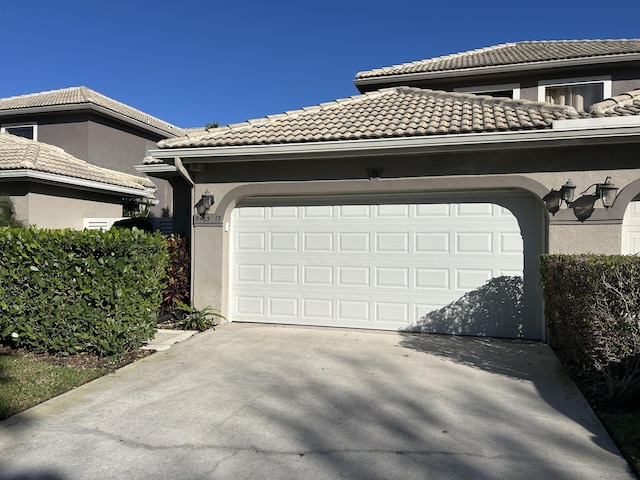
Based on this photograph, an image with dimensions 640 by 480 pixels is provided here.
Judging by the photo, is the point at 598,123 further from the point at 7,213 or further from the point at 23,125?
the point at 23,125

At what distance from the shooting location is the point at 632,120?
6.84 meters

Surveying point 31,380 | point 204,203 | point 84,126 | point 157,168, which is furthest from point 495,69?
point 84,126

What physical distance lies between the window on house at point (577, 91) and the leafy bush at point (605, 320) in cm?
871

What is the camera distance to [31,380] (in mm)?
5578

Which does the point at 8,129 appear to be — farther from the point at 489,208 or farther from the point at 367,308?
the point at 489,208

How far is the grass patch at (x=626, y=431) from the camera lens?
3771 millimetres

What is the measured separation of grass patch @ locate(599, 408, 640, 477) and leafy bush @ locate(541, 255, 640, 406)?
0.35m

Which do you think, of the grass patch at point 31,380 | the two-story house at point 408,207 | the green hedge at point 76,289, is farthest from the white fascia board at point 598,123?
the grass patch at point 31,380

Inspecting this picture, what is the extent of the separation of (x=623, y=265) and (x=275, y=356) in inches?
175

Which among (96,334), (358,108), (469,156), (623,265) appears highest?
(358,108)

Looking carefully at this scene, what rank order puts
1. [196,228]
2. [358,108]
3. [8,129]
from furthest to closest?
[8,129], [358,108], [196,228]

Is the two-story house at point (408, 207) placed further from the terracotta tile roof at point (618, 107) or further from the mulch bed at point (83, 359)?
the mulch bed at point (83, 359)

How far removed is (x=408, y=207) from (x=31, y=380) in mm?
6143

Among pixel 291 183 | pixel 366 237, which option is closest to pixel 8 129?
pixel 291 183
